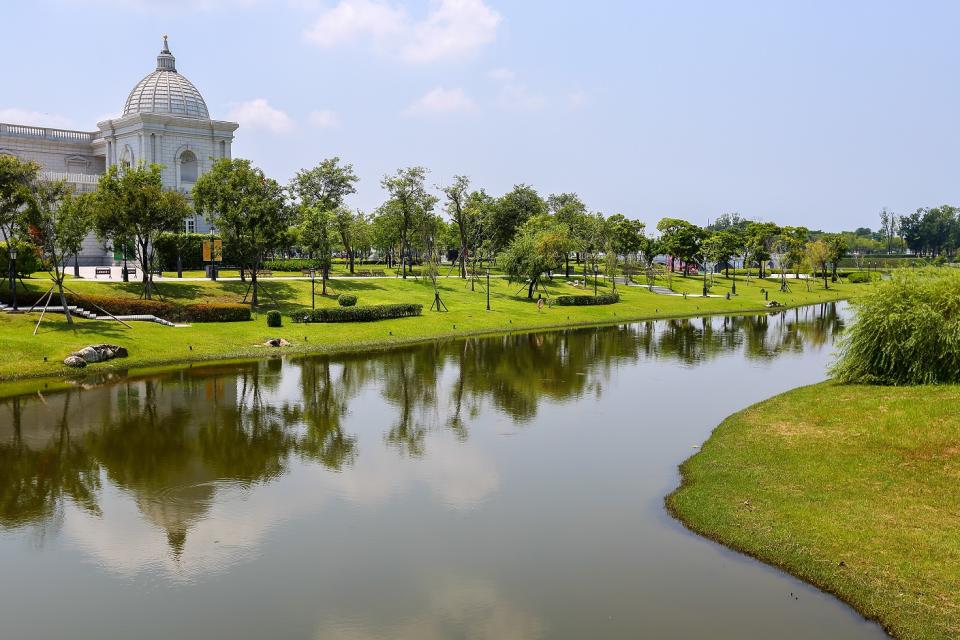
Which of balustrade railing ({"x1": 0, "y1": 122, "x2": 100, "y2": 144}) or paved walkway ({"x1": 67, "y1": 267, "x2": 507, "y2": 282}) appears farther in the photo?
balustrade railing ({"x1": 0, "y1": 122, "x2": 100, "y2": 144})

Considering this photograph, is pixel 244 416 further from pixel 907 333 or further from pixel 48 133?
pixel 48 133

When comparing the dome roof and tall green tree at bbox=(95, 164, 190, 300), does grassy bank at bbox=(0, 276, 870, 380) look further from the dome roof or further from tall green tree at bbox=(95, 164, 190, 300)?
the dome roof

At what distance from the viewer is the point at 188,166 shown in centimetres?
9494

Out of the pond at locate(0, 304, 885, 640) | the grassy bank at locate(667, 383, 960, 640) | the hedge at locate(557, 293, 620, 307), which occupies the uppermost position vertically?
the hedge at locate(557, 293, 620, 307)

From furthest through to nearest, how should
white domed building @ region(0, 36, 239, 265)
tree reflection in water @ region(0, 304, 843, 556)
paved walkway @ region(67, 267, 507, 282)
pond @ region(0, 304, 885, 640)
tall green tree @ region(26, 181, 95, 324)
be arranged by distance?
white domed building @ region(0, 36, 239, 265)
paved walkway @ region(67, 267, 507, 282)
tall green tree @ region(26, 181, 95, 324)
tree reflection in water @ region(0, 304, 843, 556)
pond @ region(0, 304, 885, 640)

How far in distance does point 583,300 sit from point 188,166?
55196 mm

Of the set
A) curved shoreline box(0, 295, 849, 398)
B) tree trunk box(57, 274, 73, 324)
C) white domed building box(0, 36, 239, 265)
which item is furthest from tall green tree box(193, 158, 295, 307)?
white domed building box(0, 36, 239, 265)

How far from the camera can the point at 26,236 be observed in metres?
43.7

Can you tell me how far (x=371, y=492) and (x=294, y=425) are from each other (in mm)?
8105

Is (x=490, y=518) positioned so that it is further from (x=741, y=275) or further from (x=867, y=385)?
(x=741, y=275)

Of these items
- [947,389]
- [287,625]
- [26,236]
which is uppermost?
[26,236]

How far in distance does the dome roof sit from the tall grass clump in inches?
3374

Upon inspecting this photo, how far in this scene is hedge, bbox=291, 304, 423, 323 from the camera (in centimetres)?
5247

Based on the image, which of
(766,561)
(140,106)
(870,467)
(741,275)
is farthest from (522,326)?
(741,275)
